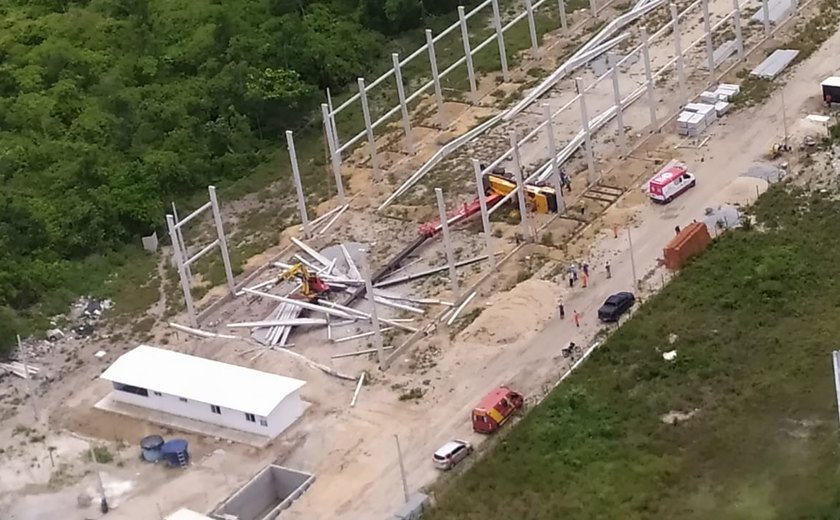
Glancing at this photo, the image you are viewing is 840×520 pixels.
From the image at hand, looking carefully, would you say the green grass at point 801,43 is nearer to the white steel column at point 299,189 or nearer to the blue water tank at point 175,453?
the white steel column at point 299,189

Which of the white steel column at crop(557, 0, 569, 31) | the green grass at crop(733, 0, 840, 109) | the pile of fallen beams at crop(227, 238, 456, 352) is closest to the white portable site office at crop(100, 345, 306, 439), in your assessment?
the pile of fallen beams at crop(227, 238, 456, 352)

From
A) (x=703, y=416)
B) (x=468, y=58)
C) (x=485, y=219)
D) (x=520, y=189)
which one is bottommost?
(x=703, y=416)

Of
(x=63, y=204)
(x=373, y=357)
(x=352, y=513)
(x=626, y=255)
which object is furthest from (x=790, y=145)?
(x=63, y=204)

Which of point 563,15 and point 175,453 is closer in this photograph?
point 175,453

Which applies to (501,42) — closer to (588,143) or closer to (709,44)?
(709,44)

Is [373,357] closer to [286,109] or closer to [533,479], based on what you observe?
[533,479]

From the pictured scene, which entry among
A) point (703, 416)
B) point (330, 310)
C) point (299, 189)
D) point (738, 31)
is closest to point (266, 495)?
point (330, 310)
